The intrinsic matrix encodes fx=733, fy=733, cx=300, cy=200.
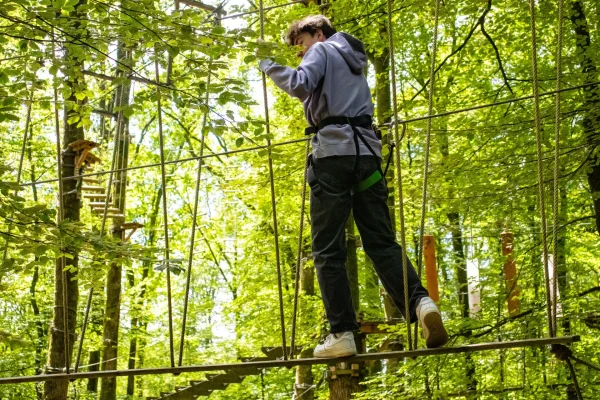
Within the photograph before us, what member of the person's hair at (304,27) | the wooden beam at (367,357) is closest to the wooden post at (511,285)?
the wooden beam at (367,357)

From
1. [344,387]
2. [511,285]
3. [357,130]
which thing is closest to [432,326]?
[357,130]

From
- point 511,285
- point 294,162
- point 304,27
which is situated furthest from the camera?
point 294,162

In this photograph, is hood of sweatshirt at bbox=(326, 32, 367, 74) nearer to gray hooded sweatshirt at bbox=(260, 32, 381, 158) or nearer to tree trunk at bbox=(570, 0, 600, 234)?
gray hooded sweatshirt at bbox=(260, 32, 381, 158)

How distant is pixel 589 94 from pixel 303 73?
3167 mm

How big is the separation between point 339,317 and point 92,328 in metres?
12.8

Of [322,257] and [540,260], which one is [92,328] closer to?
[540,260]

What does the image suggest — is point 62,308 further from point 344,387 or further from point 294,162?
point 344,387

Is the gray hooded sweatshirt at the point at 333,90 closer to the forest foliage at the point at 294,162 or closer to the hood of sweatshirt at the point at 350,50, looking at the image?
the hood of sweatshirt at the point at 350,50

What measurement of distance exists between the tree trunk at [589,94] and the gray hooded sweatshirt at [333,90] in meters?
2.76

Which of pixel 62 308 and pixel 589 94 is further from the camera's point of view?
pixel 62 308

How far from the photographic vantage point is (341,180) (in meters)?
2.36

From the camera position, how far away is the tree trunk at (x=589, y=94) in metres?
4.78

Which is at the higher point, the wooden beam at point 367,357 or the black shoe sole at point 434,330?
the black shoe sole at point 434,330

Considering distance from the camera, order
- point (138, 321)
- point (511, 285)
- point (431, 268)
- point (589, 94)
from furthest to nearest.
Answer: point (138, 321) → point (431, 268) → point (511, 285) → point (589, 94)
